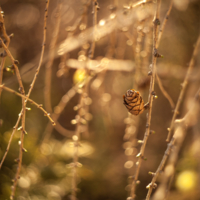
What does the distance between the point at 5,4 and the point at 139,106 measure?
1.74m

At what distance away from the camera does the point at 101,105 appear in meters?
1.59

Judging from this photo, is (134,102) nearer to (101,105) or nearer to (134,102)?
(134,102)

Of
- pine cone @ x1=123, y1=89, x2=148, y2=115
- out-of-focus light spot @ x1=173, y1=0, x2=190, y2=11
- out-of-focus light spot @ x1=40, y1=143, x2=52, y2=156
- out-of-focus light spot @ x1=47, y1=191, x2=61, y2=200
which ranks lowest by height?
out-of-focus light spot @ x1=47, y1=191, x2=61, y2=200

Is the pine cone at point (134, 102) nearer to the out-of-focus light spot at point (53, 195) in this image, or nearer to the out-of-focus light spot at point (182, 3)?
the out-of-focus light spot at point (53, 195)

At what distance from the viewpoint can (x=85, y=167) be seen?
56.6 inches

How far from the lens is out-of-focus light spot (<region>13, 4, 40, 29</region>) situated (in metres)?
1.82

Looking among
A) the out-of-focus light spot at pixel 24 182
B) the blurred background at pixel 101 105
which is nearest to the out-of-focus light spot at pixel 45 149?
the blurred background at pixel 101 105

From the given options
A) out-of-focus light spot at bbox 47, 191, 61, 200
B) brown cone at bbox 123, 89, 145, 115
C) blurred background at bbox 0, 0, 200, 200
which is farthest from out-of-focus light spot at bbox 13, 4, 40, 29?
brown cone at bbox 123, 89, 145, 115

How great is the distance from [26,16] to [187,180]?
1847 millimetres

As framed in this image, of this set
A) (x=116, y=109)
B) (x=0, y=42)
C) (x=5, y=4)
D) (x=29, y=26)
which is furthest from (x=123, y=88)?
(x=0, y=42)

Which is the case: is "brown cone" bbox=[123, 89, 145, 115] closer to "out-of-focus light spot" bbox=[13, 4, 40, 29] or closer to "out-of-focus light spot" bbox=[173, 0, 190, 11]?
"out-of-focus light spot" bbox=[173, 0, 190, 11]

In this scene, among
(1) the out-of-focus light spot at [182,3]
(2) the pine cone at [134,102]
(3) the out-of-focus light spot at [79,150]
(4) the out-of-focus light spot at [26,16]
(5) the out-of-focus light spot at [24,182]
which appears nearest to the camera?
(2) the pine cone at [134,102]

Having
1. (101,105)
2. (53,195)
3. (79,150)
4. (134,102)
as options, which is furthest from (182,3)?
(53,195)

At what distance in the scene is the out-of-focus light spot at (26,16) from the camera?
1824 mm
